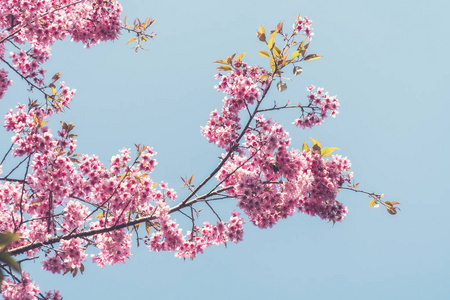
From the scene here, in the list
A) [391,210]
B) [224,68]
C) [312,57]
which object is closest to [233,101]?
[224,68]

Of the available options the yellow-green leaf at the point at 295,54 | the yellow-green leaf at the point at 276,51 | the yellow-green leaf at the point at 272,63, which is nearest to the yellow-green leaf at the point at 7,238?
the yellow-green leaf at the point at 272,63

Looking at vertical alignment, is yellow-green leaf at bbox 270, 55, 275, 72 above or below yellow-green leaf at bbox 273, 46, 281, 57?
below

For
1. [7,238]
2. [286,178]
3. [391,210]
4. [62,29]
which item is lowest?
[7,238]

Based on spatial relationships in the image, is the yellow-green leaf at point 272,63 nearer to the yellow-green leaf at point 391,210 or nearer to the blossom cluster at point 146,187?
the blossom cluster at point 146,187

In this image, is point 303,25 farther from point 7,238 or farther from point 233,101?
point 7,238

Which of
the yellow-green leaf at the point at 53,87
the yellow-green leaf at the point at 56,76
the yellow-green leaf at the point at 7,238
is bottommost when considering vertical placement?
the yellow-green leaf at the point at 7,238

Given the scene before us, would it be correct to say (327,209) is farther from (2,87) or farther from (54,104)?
(2,87)

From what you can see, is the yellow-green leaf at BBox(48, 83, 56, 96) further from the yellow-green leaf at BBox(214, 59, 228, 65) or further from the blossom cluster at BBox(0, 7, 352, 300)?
the yellow-green leaf at BBox(214, 59, 228, 65)

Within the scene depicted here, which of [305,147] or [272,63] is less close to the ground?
[272,63]

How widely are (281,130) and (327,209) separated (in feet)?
5.87

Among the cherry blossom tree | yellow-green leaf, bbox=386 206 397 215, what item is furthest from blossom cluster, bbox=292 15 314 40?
yellow-green leaf, bbox=386 206 397 215

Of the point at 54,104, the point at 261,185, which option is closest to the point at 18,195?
the point at 54,104

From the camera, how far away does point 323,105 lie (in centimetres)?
732

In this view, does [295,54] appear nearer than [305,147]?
Yes
